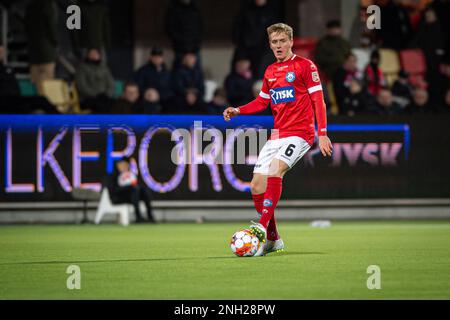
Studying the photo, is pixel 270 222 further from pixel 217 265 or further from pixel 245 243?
pixel 217 265

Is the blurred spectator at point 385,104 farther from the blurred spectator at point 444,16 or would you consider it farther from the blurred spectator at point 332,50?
the blurred spectator at point 444,16

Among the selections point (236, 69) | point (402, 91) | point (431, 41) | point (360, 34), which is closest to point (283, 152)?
point (236, 69)

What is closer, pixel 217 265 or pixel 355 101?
pixel 217 265

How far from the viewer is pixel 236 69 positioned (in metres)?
21.7

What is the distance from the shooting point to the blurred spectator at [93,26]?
21712 mm

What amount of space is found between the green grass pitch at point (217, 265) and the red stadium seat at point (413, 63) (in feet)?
21.6

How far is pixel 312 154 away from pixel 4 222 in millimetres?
5594

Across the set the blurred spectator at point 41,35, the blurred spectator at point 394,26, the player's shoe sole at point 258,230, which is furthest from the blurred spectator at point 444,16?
the player's shoe sole at point 258,230

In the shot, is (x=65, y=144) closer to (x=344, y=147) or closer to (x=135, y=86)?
(x=135, y=86)

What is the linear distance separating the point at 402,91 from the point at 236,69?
336 cm

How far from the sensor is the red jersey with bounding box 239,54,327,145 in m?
11.7

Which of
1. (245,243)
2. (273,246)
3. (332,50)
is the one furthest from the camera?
(332,50)

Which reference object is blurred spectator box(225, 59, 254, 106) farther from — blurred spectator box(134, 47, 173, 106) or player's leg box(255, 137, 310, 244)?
player's leg box(255, 137, 310, 244)

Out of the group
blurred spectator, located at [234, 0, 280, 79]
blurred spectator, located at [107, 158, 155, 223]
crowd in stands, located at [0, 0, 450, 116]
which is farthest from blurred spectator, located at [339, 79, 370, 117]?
blurred spectator, located at [107, 158, 155, 223]
